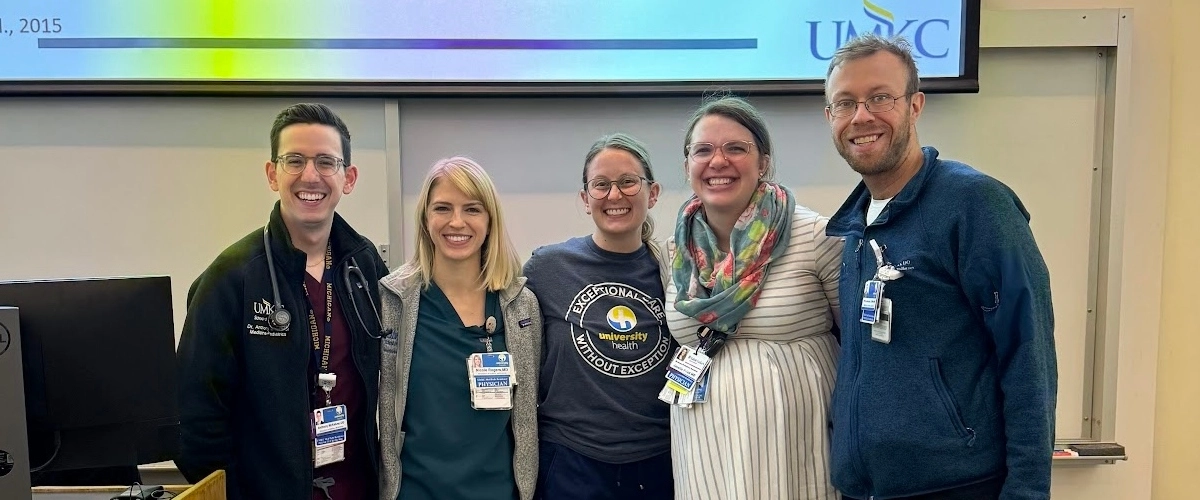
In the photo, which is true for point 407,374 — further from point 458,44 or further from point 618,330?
point 458,44

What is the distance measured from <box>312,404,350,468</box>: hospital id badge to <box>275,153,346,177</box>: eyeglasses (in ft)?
1.93

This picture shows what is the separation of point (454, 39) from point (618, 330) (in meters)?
1.28

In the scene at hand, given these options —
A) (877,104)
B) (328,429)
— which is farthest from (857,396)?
(328,429)

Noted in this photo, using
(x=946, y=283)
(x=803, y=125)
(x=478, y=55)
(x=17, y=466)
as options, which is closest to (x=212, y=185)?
(x=478, y=55)

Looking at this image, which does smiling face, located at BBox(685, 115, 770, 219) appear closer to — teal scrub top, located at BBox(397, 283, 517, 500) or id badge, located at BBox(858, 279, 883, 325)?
id badge, located at BBox(858, 279, 883, 325)

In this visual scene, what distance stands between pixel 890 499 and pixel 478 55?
74.7 inches

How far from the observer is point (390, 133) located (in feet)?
7.96

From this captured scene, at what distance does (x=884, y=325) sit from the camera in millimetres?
1414

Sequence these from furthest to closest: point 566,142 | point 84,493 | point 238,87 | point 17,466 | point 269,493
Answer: point 566,142
point 238,87
point 269,493
point 84,493
point 17,466

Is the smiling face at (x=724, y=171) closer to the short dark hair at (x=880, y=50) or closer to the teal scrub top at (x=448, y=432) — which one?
the short dark hair at (x=880, y=50)

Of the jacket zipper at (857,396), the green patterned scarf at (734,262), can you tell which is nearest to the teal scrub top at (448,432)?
the green patterned scarf at (734,262)

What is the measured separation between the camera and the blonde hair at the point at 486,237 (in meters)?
1.81

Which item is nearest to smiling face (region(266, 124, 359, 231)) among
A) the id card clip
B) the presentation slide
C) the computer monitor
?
the id card clip

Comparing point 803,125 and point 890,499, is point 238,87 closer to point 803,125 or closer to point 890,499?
point 803,125
